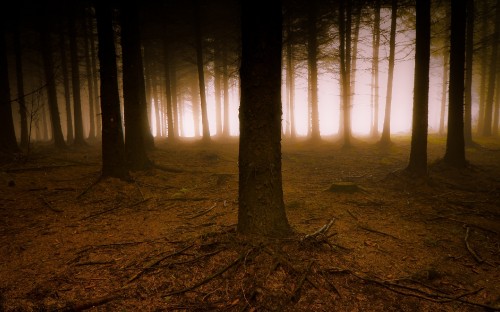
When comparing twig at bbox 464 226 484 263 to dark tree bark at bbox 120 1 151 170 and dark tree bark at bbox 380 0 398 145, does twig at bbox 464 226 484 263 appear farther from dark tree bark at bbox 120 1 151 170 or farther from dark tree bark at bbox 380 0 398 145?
dark tree bark at bbox 380 0 398 145

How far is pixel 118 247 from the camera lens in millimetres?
4438

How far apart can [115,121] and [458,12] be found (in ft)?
37.4

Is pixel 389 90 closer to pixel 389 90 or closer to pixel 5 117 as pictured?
pixel 389 90

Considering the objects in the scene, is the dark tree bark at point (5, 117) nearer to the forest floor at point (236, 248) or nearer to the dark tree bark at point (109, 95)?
the forest floor at point (236, 248)

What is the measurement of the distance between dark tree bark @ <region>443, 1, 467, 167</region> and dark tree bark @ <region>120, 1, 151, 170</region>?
10.6 meters

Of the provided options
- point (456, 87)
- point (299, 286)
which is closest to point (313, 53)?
point (456, 87)

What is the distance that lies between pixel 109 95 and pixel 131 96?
5.16 feet

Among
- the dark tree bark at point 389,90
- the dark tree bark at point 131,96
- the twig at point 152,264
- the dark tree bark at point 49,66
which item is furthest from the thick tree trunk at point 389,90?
the dark tree bark at point 49,66

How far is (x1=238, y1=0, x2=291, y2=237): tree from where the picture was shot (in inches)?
149

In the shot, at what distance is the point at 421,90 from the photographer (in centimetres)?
821

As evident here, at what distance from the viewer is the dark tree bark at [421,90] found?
8.12 meters

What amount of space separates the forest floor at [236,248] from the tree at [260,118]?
1.35ft

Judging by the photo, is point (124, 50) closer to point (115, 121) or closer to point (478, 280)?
point (115, 121)

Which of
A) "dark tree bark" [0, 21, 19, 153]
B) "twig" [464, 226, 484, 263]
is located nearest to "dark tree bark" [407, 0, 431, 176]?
"twig" [464, 226, 484, 263]
